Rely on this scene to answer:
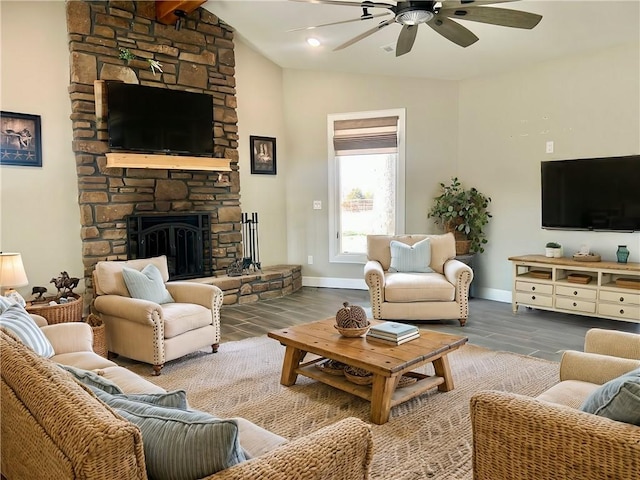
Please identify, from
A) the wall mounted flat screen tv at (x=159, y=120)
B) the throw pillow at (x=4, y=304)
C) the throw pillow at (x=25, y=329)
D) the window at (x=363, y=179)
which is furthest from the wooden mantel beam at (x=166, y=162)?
the throw pillow at (x=25, y=329)

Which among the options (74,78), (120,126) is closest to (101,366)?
(120,126)

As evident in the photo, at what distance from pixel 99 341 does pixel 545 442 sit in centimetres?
313

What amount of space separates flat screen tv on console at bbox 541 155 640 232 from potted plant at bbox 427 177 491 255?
0.76 m

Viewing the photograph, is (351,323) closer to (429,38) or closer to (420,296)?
(420,296)

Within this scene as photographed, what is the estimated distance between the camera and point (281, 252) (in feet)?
22.1

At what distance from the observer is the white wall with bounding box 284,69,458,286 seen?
6008mm

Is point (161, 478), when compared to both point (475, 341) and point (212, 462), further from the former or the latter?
point (475, 341)

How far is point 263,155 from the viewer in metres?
6.43

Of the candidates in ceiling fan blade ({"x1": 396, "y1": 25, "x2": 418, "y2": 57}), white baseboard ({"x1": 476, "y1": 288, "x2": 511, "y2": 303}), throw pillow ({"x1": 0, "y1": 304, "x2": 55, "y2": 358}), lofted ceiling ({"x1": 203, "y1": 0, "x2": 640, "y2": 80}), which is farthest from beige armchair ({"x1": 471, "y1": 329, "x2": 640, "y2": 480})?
white baseboard ({"x1": 476, "y1": 288, "x2": 511, "y2": 303})

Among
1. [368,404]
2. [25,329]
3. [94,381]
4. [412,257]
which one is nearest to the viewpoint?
[94,381]

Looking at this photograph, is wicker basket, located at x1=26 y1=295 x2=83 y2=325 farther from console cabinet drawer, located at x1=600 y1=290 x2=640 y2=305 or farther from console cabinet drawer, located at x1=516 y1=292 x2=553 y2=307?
console cabinet drawer, located at x1=600 y1=290 x2=640 y2=305

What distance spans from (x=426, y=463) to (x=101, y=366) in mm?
1724

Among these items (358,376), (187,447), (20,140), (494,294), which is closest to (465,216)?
(494,294)

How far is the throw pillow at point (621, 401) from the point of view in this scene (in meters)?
1.25
